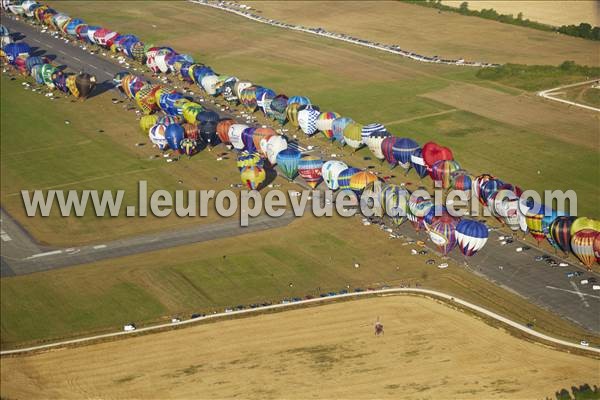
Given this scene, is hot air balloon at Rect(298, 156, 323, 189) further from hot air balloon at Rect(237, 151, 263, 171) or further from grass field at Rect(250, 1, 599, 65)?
grass field at Rect(250, 1, 599, 65)

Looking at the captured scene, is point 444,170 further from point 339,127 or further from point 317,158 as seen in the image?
point 339,127

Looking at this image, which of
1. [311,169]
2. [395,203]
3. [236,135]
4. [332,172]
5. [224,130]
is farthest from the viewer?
[224,130]

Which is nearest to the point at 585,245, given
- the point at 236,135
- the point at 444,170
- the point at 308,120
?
the point at 444,170

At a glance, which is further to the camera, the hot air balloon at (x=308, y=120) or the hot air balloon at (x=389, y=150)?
the hot air balloon at (x=308, y=120)

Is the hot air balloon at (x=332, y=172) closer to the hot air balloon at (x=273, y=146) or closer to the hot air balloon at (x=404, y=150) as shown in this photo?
the hot air balloon at (x=404, y=150)

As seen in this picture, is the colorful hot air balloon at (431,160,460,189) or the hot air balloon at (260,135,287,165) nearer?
the colorful hot air balloon at (431,160,460,189)

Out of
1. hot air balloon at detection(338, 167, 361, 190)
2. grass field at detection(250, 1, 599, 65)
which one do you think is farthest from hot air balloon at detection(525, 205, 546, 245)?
grass field at detection(250, 1, 599, 65)

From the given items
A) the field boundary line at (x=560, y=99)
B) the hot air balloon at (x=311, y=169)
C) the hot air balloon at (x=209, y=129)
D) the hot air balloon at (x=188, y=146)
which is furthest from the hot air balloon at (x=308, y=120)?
the field boundary line at (x=560, y=99)
